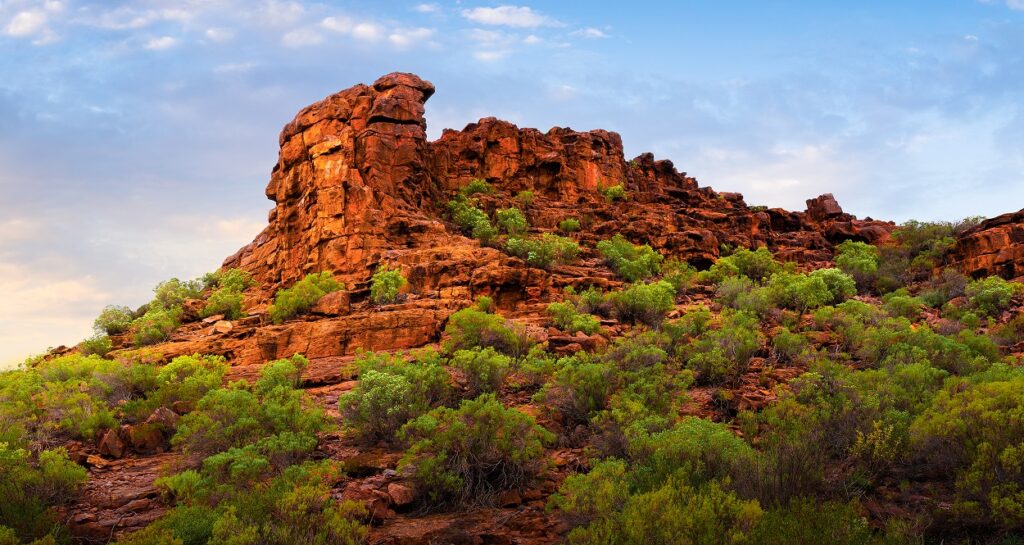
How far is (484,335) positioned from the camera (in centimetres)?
2123

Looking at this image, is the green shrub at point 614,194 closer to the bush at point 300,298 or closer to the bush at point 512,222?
the bush at point 512,222

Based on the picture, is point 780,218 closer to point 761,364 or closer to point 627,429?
point 761,364

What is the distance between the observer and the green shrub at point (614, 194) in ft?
147

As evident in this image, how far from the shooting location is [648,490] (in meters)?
11.3

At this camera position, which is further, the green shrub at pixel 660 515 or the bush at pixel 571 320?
the bush at pixel 571 320

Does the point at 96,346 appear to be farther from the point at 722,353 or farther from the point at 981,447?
the point at 981,447

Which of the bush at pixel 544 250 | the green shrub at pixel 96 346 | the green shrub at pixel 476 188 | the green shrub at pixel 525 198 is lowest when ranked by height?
the green shrub at pixel 96 346

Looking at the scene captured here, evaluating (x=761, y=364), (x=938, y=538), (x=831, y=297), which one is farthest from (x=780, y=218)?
(x=938, y=538)

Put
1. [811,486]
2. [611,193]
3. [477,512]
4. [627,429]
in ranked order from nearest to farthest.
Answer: [811,486], [477,512], [627,429], [611,193]

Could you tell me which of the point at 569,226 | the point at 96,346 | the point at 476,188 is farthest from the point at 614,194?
the point at 96,346

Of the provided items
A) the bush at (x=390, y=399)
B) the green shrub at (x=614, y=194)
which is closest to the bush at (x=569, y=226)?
the green shrub at (x=614, y=194)

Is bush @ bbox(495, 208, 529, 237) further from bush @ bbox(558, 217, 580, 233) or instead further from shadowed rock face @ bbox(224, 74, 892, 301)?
shadowed rock face @ bbox(224, 74, 892, 301)

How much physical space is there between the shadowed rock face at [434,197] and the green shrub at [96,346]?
24.4ft

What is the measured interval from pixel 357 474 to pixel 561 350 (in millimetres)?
8655
